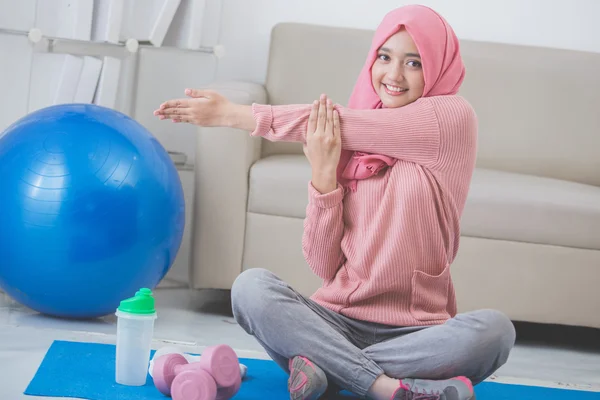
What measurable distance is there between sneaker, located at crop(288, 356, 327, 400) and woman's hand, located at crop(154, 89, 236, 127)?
1.56 feet

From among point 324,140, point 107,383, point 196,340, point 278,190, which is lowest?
point 196,340

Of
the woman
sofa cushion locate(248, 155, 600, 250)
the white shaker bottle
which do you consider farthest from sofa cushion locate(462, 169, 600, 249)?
the white shaker bottle

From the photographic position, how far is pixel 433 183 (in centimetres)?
164

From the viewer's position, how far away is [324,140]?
5.36 ft

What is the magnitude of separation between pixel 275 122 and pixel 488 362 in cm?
60

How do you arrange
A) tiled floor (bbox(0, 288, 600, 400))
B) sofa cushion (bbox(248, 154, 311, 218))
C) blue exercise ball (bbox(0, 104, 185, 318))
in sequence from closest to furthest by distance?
tiled floor (bbox(0, 288, 600, 400)) → blue exercise ball (bbox(0, 104, 185, 318)) → sofa cushion (bbox(248, 154, 311, 218))

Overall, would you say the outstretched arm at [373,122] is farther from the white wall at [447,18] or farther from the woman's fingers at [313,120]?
the white wall at [447,18]

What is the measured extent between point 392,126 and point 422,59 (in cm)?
14

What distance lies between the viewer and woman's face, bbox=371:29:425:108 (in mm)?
1664

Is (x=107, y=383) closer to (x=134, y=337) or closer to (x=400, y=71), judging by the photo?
(x=134, y=337)

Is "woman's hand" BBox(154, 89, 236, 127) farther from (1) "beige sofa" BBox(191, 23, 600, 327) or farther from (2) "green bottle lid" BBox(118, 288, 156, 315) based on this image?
(1) "beige sofa" BBox(191, 23, 600, 327)

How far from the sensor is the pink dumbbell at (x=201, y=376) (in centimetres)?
151

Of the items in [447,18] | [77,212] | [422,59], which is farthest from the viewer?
[447,18]

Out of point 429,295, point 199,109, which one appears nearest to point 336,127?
point 199,109
